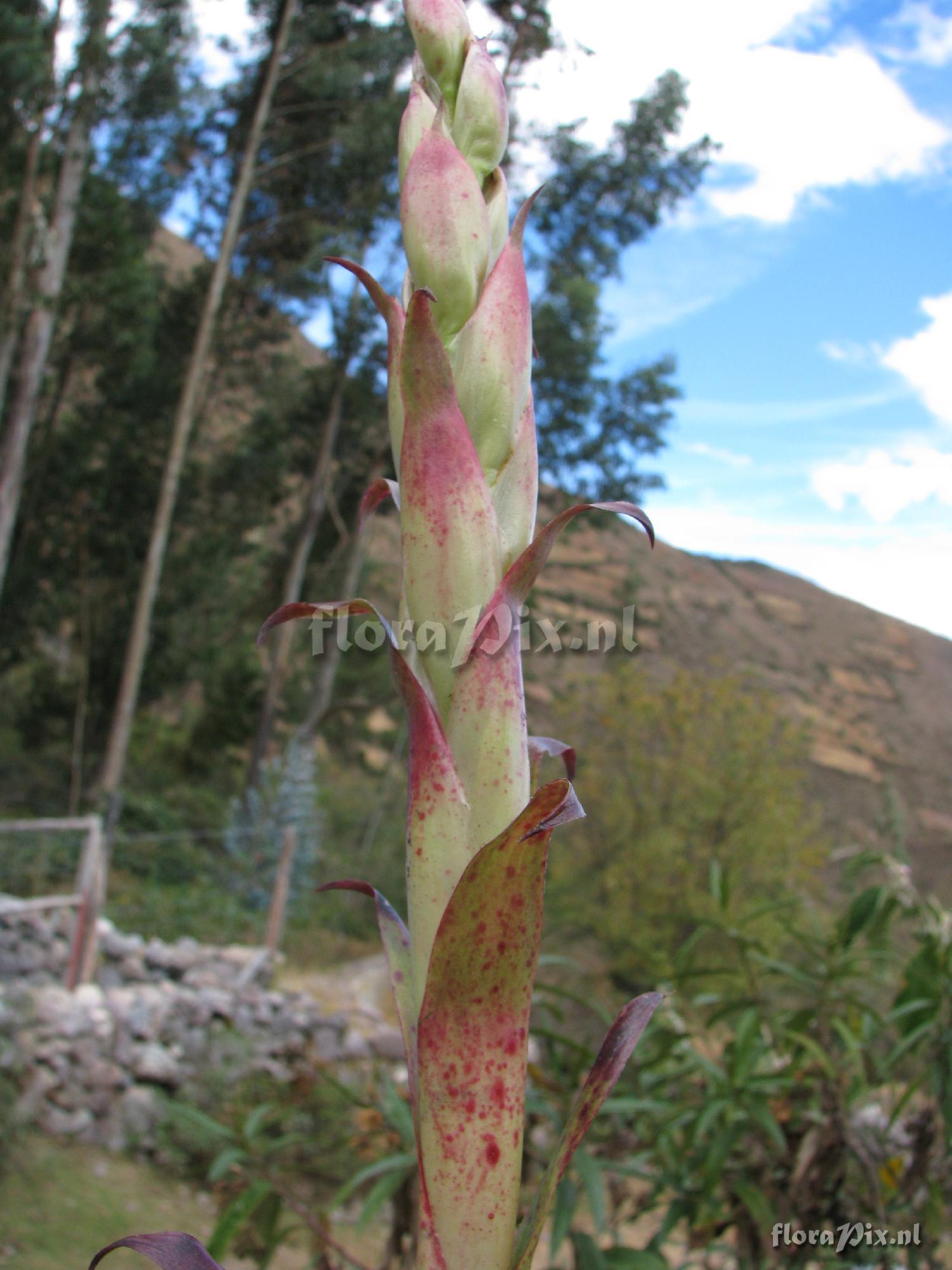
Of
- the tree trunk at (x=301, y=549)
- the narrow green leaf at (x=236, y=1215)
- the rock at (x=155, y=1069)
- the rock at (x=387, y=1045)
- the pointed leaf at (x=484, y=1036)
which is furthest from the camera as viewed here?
the tree trunk at (x=301, y=549)

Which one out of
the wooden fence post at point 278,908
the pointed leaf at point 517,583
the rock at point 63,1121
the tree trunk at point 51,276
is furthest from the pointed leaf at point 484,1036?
the tree trunk at point 51,276

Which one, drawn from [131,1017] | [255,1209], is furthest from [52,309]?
[255,1209]

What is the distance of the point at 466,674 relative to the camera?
610 millimetres

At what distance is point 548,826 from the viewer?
518 millimetres

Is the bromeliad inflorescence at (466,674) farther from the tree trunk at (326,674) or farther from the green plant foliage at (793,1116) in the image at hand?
the tree trunk at (326,674)

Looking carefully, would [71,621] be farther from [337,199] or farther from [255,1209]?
[255,1209]

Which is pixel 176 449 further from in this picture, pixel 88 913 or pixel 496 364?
pixel 496 364

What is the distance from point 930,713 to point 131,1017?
54.7 meters

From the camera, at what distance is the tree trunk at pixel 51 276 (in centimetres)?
1225

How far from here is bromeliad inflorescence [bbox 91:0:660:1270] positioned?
0.54 m

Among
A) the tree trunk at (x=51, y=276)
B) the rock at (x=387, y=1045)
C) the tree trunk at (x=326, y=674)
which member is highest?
the tree trunk at (x=51, y=276)

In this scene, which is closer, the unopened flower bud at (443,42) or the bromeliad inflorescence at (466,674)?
the bromeliad inflorescence at (466,674)

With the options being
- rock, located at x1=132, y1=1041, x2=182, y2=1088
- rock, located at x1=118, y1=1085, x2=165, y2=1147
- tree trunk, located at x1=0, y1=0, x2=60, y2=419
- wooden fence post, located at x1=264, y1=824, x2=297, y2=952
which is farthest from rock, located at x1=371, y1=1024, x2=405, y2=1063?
tree trunk, located at x1=0, y1=0, x2=60, y2=419

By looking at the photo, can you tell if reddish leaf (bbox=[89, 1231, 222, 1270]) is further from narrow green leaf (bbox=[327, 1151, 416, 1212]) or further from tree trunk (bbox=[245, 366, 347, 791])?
tree trunk (bbox=[245, 366, 347, 791])
